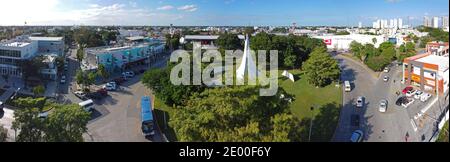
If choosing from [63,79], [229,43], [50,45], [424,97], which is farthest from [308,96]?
[50,45]

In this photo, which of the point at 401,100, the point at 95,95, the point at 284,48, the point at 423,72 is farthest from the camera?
the point at 284,48

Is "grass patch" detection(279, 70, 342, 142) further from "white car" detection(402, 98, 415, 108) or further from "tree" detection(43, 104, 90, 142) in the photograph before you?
"tree" detection(43, 104, 90, 142)

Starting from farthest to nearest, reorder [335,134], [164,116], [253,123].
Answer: [164,116] → [335,134] → [253,123]

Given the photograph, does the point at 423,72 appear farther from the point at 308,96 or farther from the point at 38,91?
the point at 38,91

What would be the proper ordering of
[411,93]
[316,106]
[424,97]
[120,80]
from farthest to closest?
[120,80], [411,93], [316,106], [424,97]

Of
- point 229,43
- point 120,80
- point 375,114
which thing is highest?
point 229,43
